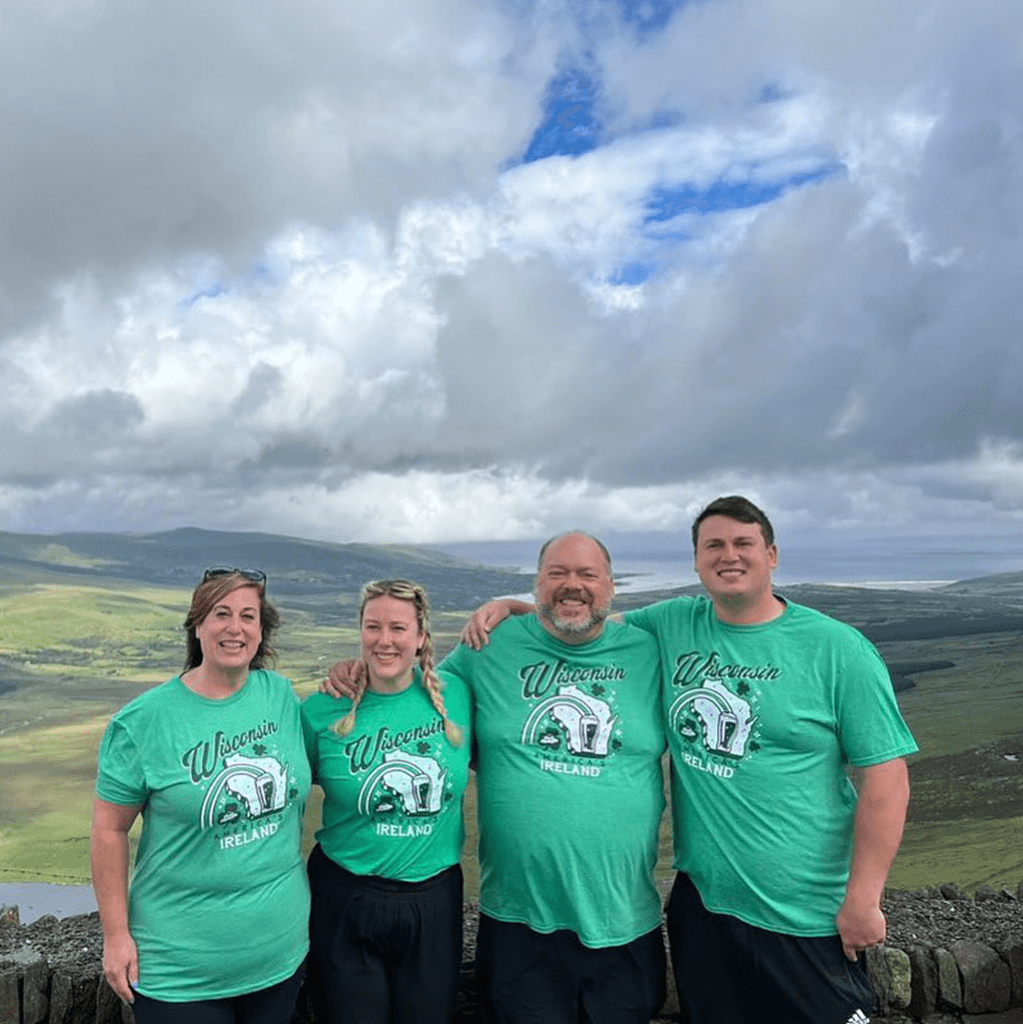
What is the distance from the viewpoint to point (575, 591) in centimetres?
520

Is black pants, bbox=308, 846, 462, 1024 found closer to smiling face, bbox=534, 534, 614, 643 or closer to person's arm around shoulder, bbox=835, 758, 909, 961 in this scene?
smiling face, bbox=534, 534, 614, 643

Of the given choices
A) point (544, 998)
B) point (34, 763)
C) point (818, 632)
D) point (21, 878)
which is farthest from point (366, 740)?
point (34, 763)

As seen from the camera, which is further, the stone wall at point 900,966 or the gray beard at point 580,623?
the stone wall at point 900,966

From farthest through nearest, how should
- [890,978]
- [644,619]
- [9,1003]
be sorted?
[890,978] < [9,1003] < [644,619]

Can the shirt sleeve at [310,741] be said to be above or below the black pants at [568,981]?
above

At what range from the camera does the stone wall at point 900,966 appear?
6012mm

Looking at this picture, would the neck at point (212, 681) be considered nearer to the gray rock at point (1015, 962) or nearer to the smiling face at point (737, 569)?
the smiling face at point (737, 569)

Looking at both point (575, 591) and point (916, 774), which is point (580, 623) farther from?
point (916, 774)

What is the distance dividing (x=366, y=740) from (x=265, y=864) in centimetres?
82

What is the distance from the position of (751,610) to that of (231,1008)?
3.60m

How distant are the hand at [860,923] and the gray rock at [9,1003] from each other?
5.59m

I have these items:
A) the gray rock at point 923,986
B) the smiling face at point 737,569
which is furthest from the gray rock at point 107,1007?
the gray rock at point 923,986

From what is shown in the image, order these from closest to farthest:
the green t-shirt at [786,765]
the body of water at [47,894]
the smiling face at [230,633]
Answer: the smiling face at [230,633] < the green t-shirt at [786,765] < the body of water at [47,894]

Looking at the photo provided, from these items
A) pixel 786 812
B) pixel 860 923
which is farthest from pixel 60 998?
pixel 860 923
